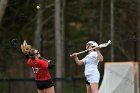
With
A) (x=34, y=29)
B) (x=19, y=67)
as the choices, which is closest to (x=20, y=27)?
(x=34, y=29)

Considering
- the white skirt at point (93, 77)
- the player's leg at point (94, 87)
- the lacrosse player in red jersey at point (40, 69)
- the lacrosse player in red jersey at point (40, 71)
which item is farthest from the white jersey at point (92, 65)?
the lacrosse player in red jersey at point (40, 71)

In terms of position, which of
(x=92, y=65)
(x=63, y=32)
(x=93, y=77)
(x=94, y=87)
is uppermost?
(x=63, y=32)

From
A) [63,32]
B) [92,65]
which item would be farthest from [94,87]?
[63,32]

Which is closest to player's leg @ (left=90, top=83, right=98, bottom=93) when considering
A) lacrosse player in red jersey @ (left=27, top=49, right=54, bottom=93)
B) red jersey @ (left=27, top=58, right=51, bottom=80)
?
lacrosse player in red jersey @ (left=27, top=49, right=54, bottom=93)

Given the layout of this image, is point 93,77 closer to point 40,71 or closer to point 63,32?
point 40,71

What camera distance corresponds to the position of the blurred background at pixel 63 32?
21.4 meters

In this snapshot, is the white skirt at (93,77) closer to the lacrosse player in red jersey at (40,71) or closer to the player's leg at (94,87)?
the player's leg at (94,87)

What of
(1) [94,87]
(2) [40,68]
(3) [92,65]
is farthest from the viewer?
(3) [92,65]

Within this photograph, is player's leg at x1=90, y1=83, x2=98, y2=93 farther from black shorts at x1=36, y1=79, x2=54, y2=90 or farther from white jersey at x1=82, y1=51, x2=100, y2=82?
black shorts at x1=36, y1=79, x2=54, y2=90

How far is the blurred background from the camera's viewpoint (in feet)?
70.3

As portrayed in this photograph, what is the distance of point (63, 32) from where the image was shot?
26.8 m

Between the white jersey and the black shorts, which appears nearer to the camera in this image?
the black shorts

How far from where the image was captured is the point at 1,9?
20.4m

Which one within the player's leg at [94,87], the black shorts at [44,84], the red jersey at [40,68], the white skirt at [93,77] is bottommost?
the player's leg at [94,87]
